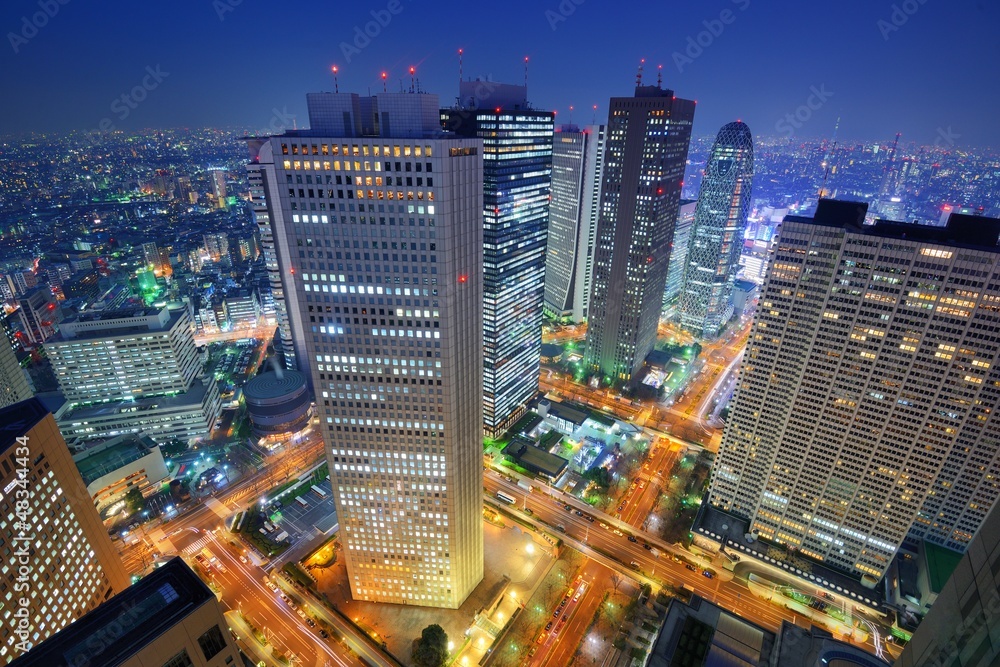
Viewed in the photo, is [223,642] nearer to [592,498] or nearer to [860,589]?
[592,498]

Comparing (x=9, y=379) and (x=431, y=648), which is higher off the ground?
(x=9, y=379)

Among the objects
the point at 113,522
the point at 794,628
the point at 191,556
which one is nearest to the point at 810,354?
the point at 794,628

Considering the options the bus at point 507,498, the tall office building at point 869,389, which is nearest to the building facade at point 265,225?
the bus at point 507,498

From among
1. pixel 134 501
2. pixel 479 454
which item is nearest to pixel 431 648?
pixel 479 454

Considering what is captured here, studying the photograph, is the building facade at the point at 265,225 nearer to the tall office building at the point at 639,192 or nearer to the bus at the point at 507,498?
the bus at the point at 507,498

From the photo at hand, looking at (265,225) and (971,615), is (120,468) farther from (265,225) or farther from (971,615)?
(971,615)

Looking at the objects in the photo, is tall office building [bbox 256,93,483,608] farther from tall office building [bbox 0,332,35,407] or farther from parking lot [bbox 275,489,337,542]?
tall office building [bbox 0,332,35,407]
